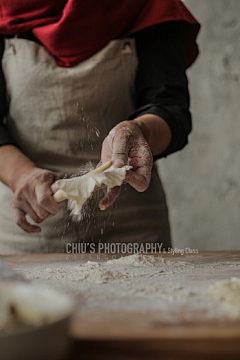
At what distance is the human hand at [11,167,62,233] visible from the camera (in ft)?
2.32

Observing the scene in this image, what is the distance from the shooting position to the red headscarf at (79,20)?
862mm

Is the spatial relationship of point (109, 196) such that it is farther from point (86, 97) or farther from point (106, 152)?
point (86, 97)

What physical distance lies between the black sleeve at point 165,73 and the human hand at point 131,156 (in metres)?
0.18

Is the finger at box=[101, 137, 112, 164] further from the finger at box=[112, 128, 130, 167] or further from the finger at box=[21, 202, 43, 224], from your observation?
the finger at box=[21, 202, 43, 224]

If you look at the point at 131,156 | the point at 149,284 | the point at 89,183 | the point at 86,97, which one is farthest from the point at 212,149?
the point at 149,284

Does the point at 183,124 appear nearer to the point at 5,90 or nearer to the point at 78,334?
the point at 5,90

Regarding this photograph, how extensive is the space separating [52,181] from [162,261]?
0.25 metres

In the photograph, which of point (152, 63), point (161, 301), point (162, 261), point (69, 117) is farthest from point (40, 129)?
point (161, 301)

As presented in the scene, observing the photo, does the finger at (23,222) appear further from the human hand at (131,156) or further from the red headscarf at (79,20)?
the red headscarf at (79,20)

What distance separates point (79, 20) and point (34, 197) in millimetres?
411

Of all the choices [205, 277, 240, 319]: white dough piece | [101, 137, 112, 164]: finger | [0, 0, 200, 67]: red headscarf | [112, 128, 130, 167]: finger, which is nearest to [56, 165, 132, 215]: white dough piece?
[112, 128, 130, 167]: finger

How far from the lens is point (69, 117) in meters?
0.86

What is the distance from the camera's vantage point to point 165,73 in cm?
90

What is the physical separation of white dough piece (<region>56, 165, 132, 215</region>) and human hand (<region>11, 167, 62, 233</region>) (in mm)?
103
